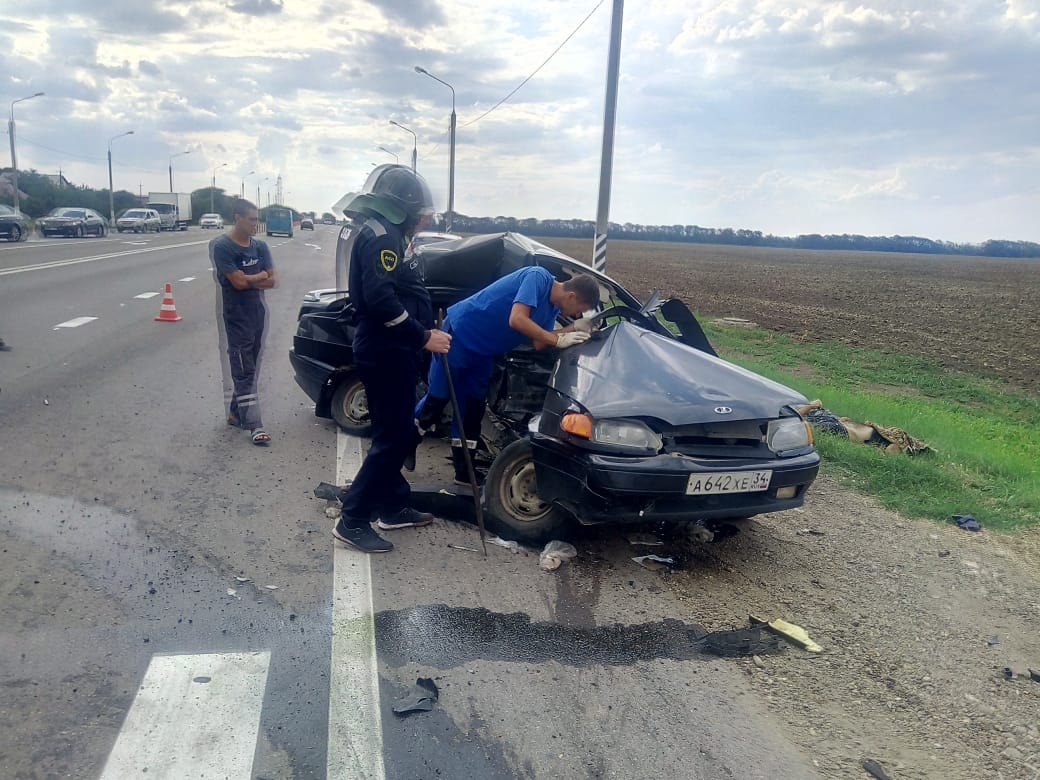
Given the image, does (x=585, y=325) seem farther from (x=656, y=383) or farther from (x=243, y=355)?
(x=243, y=355)

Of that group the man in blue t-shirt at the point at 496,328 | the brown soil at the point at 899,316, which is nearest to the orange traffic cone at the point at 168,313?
the man in blue t-shirt at the point at 496,328

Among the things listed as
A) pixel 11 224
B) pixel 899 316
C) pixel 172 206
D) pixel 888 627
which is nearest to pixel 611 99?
pixel 888 627

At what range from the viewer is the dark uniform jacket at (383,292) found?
13.6 feet

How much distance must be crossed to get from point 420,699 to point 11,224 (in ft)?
115

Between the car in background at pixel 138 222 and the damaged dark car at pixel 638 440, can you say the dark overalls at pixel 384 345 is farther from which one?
the car in background at pixel 138 222

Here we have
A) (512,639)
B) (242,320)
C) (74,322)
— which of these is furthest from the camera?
(74,322)

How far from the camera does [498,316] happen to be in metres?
4.95

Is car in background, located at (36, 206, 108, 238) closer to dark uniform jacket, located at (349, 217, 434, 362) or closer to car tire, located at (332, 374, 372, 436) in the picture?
car tire, located at (332, 374, 372, 436)

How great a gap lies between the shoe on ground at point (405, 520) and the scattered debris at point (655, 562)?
4.19 ft

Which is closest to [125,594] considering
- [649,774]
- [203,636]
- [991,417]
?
[203,636]

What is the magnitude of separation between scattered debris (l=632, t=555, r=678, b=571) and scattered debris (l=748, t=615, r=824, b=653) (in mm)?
635

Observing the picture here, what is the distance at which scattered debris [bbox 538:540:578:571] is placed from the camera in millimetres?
4453

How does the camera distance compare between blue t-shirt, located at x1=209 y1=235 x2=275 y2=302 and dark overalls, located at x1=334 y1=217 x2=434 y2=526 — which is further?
blue t-shirt, located at x1=209 y1=235 x2=275 y2=302

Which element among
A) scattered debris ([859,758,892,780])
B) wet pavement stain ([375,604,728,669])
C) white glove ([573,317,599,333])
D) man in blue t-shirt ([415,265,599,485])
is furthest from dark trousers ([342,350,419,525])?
scattered debris ([859,758,892,780])
